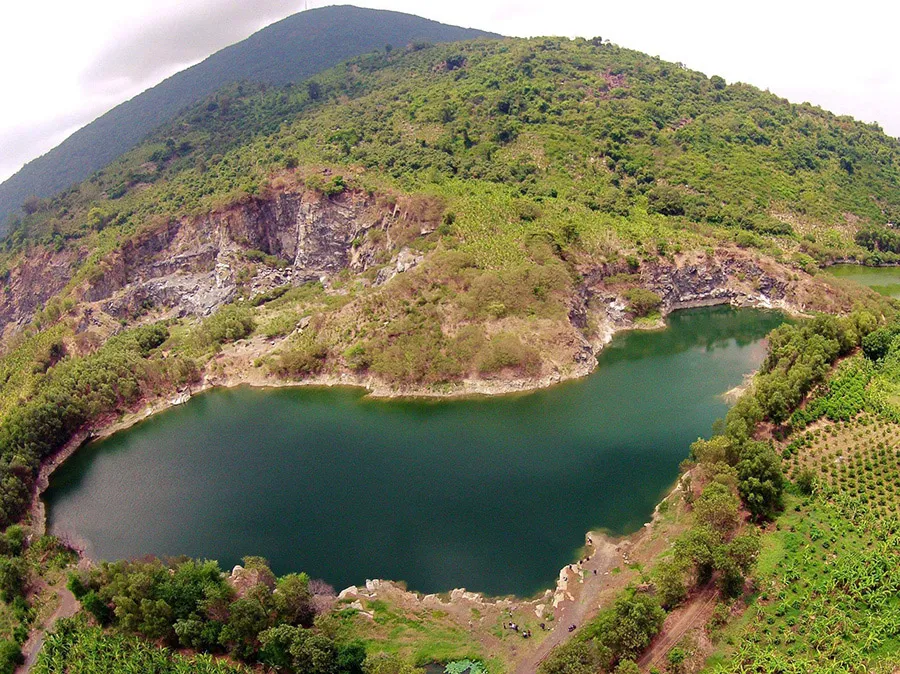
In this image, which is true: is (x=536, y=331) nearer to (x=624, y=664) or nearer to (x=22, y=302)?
(x=624, y=664)

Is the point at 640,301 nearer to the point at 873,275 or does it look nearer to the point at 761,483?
the point at 761,483

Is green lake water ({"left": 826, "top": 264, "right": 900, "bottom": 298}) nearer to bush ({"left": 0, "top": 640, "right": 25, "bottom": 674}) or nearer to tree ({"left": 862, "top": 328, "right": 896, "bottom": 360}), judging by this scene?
tree ({"left": 862, "top": 328, "right": 896, "bottom": 360})

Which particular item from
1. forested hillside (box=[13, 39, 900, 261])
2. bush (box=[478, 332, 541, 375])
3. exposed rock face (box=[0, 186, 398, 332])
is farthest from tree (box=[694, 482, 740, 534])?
exposed rock face (box=[0, 186, 398, 332])

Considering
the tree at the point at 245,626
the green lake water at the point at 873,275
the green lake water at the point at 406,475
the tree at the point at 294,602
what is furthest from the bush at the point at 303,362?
the green lake water at the point at 873,275

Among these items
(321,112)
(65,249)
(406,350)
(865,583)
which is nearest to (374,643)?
(865,583)

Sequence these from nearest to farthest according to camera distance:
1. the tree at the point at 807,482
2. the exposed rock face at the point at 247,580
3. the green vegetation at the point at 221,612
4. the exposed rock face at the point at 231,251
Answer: the green vegetation at the point at 221,612
the exposed rock face at the point at 247,580
the tree at the point at 807,482
the exposed rock face at the point at 231,251

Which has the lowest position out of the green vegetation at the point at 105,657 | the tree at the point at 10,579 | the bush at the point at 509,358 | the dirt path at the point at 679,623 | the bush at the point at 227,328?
the dirt path at the point at 679,623

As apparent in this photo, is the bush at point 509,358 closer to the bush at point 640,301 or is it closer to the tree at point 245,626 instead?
the bush at point 640,301

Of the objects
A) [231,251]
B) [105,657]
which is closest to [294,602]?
[105,657]
